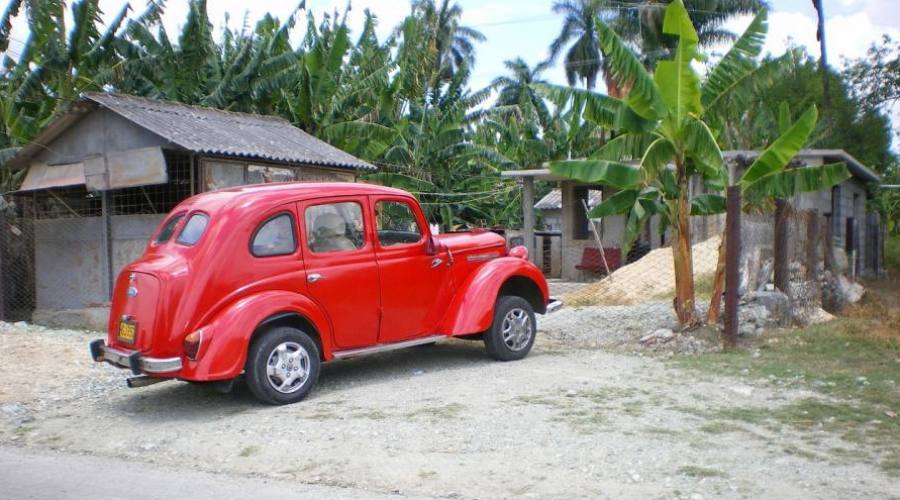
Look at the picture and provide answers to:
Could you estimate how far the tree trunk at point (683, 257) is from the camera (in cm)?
989

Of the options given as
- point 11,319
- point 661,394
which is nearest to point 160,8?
point 11,319

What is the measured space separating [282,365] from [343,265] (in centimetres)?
113

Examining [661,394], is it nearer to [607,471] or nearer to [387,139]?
[607,471]

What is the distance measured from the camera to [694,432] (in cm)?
590

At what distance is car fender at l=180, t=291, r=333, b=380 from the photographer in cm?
659

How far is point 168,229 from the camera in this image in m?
7.72

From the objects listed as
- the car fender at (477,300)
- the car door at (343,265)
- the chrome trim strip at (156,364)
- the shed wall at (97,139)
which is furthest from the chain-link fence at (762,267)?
the shed wall at (97,139)

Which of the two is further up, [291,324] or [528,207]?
[528,207]

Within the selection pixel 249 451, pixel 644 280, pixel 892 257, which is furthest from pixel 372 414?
pixel 892 257

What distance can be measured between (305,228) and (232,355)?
1.43 m

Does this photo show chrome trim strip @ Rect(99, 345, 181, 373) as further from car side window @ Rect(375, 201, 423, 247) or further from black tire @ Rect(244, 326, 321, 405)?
car side window @ Rect(375, 201, 423, 247)

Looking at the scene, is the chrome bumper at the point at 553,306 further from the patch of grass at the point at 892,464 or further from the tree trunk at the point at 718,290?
the patch of grass at the point at 892,464

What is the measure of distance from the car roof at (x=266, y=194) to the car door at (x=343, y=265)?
3.1 inches

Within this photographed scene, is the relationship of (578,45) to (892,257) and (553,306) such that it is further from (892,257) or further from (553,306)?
(553,306)
